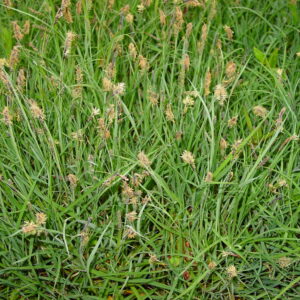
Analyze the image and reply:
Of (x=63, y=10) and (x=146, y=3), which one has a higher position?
(x=63, y=10)

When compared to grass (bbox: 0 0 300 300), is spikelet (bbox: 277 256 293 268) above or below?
below

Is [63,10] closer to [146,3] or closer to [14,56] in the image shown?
[14,56]

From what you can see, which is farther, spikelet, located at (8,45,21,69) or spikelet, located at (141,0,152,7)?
spikelet, located at (141,0,152,7)

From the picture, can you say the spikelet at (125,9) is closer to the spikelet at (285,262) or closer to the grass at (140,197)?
the grass at (140,197)

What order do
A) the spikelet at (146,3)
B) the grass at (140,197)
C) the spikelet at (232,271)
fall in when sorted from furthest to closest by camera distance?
the spikelet at (146,3), the grass at (140,197), the spikelet at (232,271)

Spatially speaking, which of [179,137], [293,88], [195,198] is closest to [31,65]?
[179,137]

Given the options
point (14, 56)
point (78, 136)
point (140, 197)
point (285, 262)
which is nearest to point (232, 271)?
point (285, 262)

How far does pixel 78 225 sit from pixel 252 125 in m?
0.89

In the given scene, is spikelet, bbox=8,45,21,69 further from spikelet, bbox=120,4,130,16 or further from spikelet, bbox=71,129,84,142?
spikelet, bbox=120,4,130,16

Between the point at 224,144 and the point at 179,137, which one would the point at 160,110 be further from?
the point at 224,144

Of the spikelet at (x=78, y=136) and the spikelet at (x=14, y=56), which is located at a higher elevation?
the spikelet at (x=14, y=56)

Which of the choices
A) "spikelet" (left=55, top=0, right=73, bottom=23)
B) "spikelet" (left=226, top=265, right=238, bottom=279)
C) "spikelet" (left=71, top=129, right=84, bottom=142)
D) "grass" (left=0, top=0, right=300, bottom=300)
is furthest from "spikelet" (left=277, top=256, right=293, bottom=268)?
"spikelet" (left=55, top=0, right=73, bottom=23)

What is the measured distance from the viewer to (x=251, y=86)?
2445 millimetres

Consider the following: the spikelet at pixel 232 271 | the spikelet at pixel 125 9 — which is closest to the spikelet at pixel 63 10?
the spikelet at pixel 125 9
